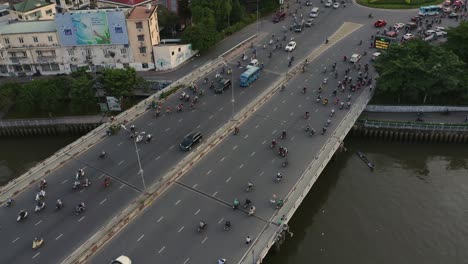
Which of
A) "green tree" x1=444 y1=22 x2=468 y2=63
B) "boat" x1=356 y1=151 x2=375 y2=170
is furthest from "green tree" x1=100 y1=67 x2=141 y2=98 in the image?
"green tree" x1=444 y1=22 x2=468 y2=63

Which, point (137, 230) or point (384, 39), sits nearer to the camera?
point (137, 230)

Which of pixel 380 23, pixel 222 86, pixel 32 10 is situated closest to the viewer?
pixel 222 86

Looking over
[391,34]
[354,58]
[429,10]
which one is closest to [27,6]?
[354,58]

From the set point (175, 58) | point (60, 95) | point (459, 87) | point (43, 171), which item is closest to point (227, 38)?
point (175, 58)

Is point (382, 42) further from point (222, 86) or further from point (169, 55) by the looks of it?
point (169, 55)

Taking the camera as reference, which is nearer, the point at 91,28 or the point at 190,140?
the point at 190,140

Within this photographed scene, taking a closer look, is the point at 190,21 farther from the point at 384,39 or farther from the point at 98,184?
the point at 98,184

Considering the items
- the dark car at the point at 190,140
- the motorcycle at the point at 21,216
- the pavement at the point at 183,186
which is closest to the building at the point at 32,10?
the pavement at the point at 183,186
